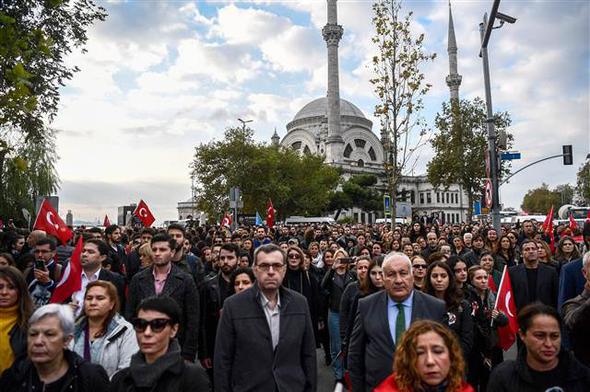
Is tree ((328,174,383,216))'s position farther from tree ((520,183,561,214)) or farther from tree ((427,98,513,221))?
tree ((520,183,561,214))

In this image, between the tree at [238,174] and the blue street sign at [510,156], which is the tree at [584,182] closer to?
the tree at [238,174]

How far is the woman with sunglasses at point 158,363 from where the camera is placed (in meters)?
2.92

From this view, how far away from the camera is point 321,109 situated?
107m

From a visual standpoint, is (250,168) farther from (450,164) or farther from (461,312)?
(461,312)

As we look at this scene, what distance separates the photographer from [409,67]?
18078mm

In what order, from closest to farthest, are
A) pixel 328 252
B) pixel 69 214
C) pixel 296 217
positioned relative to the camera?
1. pixel 328 252
2. pixel 69 214
3. pixel 296 217

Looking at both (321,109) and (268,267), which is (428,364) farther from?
(321,109)

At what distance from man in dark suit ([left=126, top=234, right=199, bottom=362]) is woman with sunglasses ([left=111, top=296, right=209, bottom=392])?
79.0 inches

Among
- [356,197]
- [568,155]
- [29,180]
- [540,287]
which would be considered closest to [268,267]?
[540,287]

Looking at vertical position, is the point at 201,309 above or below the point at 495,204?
below

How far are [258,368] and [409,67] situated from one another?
16.1 metres

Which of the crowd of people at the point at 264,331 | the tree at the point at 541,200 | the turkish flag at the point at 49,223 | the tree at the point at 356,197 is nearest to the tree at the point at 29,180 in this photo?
the turkish flag at the point at 49,223

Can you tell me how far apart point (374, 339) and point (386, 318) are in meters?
0.19

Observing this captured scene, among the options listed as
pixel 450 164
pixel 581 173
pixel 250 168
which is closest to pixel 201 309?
pixel 450 164
